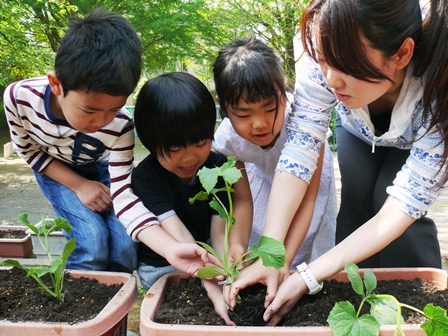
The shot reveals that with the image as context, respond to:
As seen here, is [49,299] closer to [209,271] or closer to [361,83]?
[209,271]

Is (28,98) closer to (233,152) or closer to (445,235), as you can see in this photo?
(233,152)

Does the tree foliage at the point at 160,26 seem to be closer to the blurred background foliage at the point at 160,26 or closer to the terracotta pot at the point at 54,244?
the blurred background foliage at the point at 160,26

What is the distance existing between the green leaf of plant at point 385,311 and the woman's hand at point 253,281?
0.22 meters

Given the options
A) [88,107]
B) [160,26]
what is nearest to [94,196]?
[88,107]

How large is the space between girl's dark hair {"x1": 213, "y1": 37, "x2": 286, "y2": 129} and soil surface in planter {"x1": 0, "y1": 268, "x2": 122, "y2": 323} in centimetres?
58

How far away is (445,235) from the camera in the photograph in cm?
280

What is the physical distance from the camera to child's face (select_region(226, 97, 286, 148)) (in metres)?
1.23

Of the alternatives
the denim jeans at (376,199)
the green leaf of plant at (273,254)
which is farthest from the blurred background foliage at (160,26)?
the green leaf of plant at (273,254)

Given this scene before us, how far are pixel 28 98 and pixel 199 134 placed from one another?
55cm

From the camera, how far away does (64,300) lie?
1088 mm

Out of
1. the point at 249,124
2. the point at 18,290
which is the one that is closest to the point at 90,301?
the point at 18,290

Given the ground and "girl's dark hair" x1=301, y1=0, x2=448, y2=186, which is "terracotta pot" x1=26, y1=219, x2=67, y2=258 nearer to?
the ground

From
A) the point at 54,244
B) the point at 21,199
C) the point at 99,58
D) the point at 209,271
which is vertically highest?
the point at 99,58

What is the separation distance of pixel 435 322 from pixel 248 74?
0.73m
